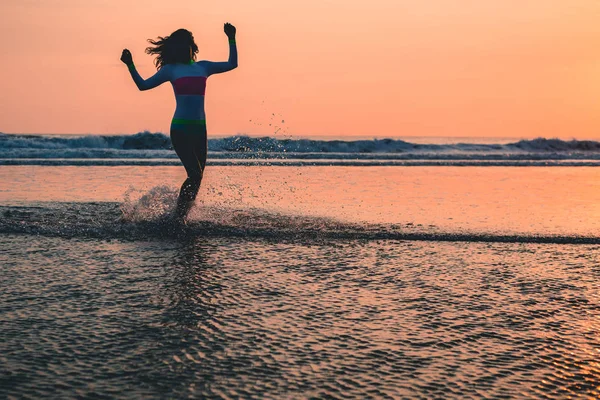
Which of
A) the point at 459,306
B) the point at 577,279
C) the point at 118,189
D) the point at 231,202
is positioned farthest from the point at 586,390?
the point at 118,189

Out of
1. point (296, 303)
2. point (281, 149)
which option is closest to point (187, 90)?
point (296, 303)

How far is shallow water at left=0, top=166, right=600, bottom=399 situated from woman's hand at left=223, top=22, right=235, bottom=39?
2224 millimetres

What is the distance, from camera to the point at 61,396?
Answer: 8.05 feet

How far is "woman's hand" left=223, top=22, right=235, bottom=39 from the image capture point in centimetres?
793

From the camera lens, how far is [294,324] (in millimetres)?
3525

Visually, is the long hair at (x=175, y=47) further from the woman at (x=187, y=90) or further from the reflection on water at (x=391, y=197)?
the reflection on water at (x=391, y=197)

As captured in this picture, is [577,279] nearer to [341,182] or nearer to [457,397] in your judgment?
[457,397]

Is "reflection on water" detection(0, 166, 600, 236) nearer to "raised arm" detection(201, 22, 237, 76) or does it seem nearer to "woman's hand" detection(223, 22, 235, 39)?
"raised arm" detection(201, 22, 237, 76)

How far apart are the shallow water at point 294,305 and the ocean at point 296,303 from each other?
0.01 m

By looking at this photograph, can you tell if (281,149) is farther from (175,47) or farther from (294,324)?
(294,324)

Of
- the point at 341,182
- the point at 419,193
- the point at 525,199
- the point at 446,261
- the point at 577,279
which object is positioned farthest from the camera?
the point at 341,182

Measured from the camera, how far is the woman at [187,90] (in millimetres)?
7902

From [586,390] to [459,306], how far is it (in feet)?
4.57

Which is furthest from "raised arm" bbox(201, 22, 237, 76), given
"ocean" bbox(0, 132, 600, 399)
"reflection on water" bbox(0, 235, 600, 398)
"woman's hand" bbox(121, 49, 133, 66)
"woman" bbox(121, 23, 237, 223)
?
"reflection on water" bbox(0, 235, 600, 398)
